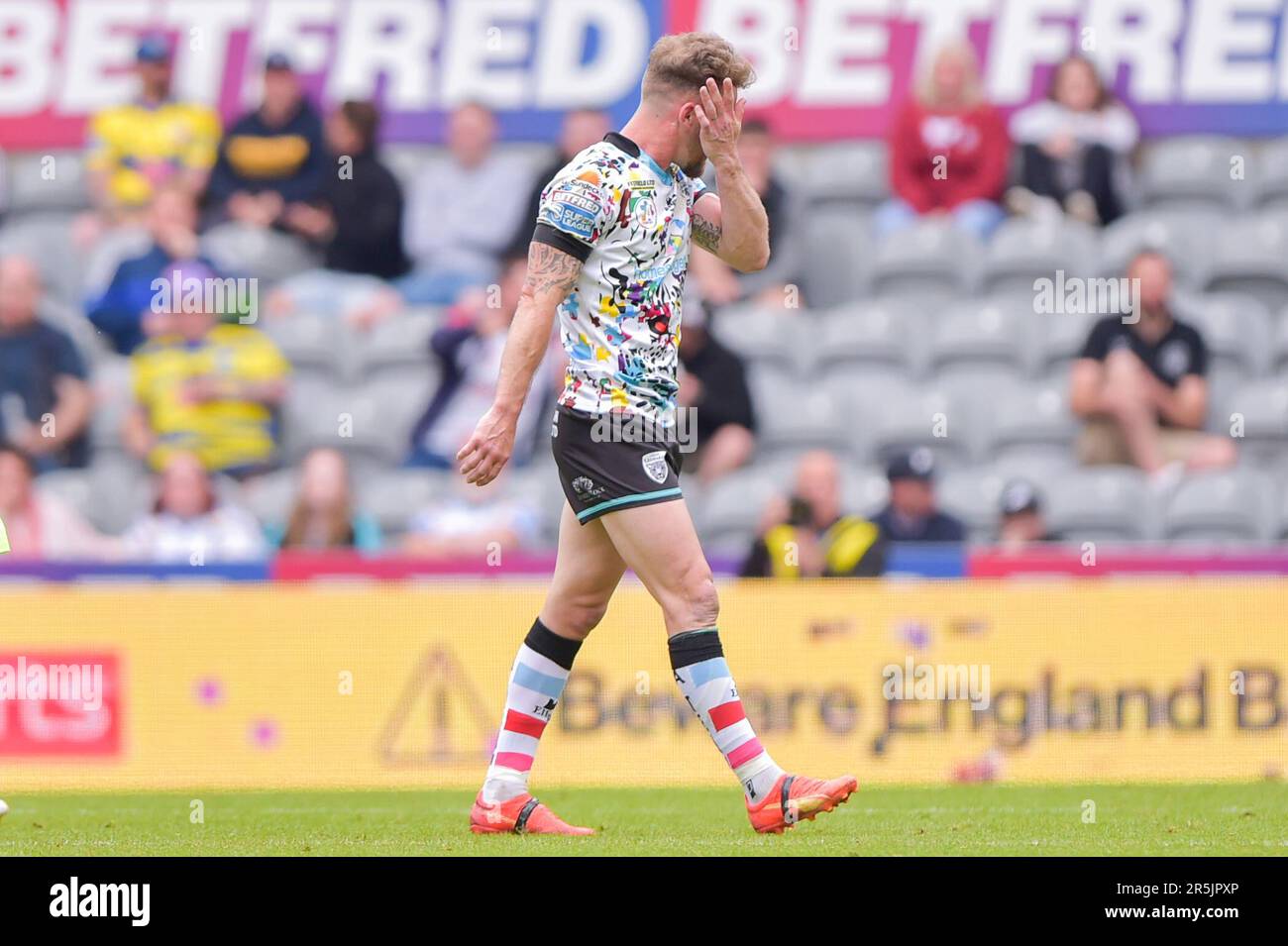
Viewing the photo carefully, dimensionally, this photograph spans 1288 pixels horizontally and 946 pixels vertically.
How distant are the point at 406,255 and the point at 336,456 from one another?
285 cm

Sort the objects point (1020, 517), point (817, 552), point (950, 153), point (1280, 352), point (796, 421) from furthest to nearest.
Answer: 1. point (950, 153)
2. point (1280, 352)
3. point (796, 421)
4. point (1020, 517)
5. point (817, 552)

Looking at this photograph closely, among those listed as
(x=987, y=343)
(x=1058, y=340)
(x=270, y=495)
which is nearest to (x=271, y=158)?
(x=270, y=495)

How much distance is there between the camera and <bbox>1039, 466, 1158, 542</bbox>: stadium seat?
40.2ft

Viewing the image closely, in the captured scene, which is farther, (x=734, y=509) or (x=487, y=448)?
(x=734, y=509)

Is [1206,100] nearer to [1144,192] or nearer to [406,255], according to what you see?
[1144,192]

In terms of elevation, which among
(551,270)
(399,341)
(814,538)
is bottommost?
(814,538)

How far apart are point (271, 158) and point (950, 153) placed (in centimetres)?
443

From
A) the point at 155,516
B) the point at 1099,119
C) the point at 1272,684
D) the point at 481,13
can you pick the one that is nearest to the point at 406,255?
the point at 481,13

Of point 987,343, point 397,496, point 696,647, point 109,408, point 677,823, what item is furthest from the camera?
point 109,408

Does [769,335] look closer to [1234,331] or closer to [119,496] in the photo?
[1234,331]

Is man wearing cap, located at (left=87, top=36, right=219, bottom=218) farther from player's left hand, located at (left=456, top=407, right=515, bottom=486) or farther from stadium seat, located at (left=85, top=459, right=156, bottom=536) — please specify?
player's left hand, located at (left=456, top=407, right=515, bottom=486)

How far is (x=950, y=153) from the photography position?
45.4 ft

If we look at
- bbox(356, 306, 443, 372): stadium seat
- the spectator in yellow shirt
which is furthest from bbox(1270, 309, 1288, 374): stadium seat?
the spectator in yellow shirt

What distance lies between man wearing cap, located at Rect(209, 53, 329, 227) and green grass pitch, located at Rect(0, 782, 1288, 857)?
235 inches
